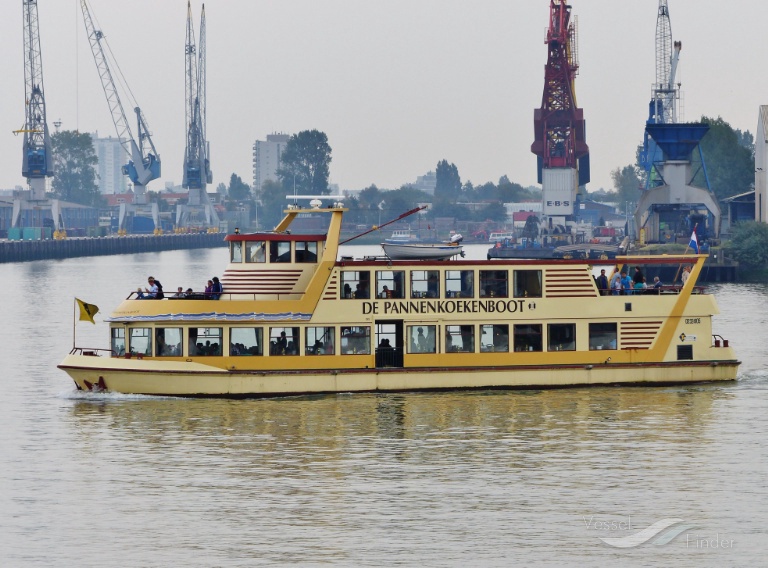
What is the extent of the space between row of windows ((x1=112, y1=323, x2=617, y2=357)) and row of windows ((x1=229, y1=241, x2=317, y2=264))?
7.55 ft

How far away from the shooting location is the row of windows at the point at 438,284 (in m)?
41.2

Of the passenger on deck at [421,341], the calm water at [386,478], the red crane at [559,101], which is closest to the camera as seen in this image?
the calm water at [386,478]

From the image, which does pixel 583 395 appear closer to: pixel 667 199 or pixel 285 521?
pixel 285 521

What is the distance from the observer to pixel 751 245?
4813 inches

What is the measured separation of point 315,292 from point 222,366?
338 centimetres

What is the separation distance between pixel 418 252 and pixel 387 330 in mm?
2676

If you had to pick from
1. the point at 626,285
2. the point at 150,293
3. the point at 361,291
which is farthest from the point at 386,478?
the point at 626,285

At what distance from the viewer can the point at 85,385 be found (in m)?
41.1

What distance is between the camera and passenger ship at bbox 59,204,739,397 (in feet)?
132

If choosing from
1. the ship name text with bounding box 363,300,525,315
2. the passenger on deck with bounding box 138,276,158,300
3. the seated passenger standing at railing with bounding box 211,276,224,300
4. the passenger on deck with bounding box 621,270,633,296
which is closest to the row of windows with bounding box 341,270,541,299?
the ship name text with bounding box 363,300,525,315

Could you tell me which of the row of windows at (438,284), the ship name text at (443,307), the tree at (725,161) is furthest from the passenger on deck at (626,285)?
the tree at (725,161)

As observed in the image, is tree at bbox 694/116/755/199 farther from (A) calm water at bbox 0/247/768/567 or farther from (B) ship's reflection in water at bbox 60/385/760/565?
(B) ship's reflection in water at bbox 60/385/760/565

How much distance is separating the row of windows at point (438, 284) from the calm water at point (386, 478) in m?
2.97

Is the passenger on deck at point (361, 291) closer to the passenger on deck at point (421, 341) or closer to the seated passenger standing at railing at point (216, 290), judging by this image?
the passenger on deck at point (421, 341)
